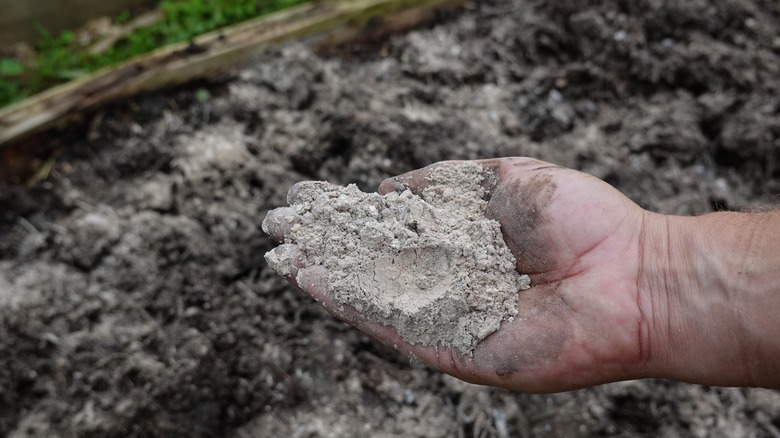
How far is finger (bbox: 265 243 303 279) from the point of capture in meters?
2.12

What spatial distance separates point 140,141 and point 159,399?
151 cm

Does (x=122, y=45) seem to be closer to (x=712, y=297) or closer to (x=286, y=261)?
(x=286, y=261)

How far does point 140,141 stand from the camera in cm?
332

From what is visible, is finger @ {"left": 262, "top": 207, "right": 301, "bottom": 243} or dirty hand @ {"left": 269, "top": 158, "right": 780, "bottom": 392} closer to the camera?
dirty hand @ {"left": 269, "top": 158, "right": 780, "bottom": 392}

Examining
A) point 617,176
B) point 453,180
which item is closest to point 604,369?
point 453,180

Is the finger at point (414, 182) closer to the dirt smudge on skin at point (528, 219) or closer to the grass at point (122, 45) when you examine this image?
the dirt smudge on skin at point (528, 219)

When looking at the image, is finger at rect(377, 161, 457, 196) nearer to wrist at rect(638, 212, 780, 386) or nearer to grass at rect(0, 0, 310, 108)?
wrist at rect(638, 212, 780, 386)

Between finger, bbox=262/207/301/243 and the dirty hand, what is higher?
finger, bbox=262/207/301/243

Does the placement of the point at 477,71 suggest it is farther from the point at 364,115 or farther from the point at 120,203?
the point at 120,203

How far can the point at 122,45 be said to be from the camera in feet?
12.6

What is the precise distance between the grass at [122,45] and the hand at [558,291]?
209 cm

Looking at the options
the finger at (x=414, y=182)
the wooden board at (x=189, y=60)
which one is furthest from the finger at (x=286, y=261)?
the wooden board at (x=189, y=60)

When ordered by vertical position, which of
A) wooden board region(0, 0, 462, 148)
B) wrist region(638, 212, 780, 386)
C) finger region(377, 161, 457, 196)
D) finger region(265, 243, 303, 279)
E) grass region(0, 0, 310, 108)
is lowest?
wrist region(638, 212, 780, 386)

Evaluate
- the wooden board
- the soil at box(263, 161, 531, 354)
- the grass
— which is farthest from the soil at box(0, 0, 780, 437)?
the soil at box(263, 161, 531, 354)
